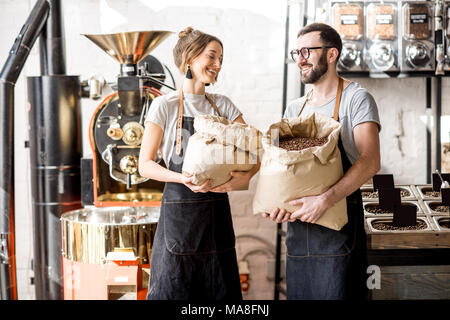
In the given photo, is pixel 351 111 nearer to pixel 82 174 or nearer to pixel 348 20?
pixel 348 20

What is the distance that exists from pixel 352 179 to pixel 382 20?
4.11ft

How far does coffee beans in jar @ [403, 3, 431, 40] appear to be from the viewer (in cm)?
245

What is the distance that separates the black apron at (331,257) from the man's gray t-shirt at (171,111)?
440 mm

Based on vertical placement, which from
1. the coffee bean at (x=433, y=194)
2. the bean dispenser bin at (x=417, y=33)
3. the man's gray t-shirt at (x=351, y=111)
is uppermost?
the bean dispenser bin at (x=417, y=33)

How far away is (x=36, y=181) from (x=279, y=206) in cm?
137

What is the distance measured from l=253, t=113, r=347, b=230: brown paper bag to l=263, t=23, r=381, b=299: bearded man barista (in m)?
0.04

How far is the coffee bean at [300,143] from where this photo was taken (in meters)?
1.52

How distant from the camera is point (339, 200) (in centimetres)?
154

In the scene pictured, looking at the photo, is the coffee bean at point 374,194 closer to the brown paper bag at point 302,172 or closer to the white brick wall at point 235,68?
the white brick wall at point 235,68

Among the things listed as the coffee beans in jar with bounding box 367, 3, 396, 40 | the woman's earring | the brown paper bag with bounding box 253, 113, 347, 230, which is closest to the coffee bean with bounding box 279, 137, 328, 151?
the brown paper bag with bounding box 253, 113, 347, 230

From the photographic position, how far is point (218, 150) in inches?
59.0

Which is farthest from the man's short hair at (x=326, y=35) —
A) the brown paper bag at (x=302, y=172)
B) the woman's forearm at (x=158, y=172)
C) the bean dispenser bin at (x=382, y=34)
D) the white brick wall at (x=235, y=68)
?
the white brick wall at (x=235, y=68)

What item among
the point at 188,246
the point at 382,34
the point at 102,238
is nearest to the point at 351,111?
the point at 188,246
